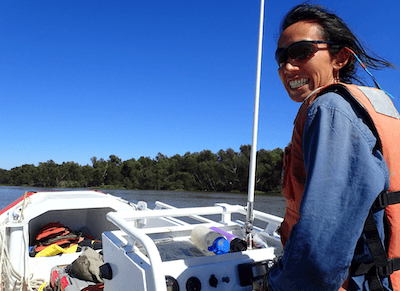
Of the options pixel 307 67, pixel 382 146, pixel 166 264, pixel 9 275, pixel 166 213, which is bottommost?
pixel 9 275

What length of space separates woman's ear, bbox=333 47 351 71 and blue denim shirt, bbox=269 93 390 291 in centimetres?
31

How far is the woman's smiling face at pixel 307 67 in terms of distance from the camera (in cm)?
95

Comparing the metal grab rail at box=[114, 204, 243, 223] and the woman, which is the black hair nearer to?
the woman

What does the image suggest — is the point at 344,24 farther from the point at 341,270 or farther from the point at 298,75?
the point at 341,270

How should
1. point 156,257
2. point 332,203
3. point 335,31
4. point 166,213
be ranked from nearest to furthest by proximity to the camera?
1. point 332,203
2. point 335,31
3. point 156,257
4. point 166,213

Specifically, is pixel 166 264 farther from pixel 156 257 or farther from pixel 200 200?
pixel 200 200

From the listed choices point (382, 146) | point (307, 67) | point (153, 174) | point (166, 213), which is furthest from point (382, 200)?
point (153, 174)

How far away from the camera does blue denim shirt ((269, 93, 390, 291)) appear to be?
68cm

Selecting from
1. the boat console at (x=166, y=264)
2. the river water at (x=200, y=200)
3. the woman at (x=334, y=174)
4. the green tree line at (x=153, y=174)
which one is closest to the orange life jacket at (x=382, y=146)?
the woman at (x=334, y=174)

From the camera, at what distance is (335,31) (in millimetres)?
950

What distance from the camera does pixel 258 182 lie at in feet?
109

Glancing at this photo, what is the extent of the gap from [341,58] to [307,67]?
12cm

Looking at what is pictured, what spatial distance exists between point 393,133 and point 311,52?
34 cm

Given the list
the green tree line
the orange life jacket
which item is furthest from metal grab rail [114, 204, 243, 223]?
the green tree line
